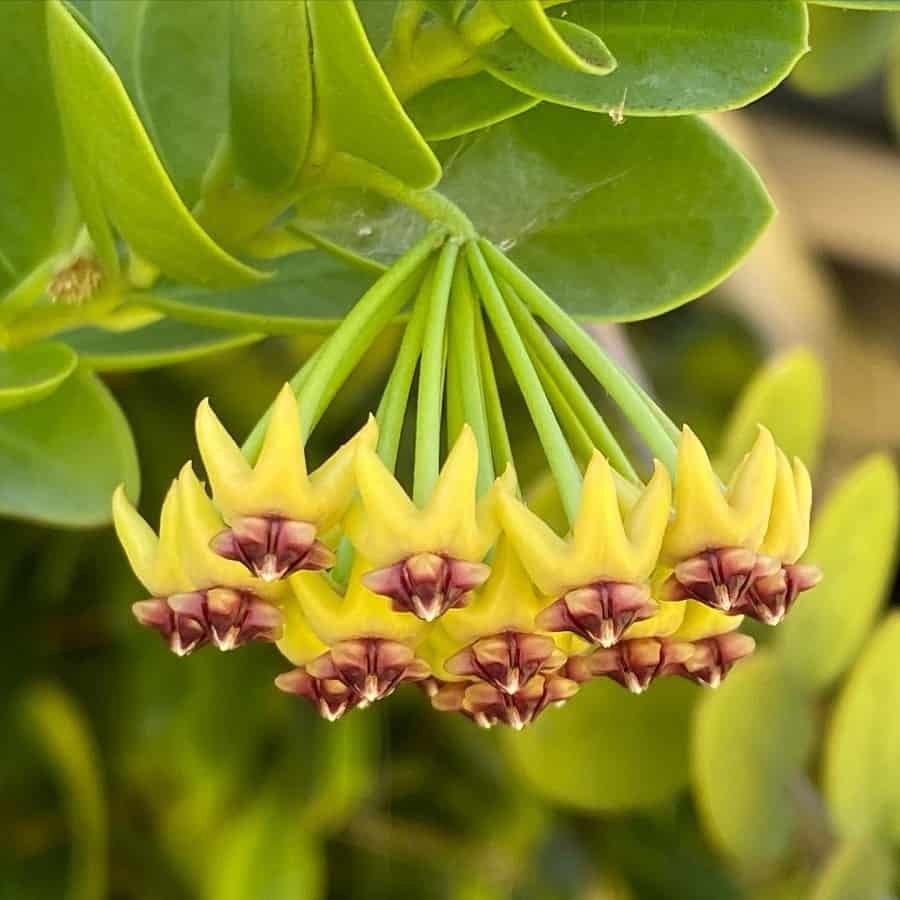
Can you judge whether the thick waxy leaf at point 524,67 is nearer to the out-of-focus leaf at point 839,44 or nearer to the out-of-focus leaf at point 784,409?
the out-of-focus leaf at point 784,409

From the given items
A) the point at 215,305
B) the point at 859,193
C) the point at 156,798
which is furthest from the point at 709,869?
the point at 859,193

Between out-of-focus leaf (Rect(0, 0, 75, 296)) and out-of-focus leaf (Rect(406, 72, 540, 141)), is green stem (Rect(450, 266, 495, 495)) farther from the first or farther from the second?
out-of-focus leaf (Rect(0, 0, 75, 296))

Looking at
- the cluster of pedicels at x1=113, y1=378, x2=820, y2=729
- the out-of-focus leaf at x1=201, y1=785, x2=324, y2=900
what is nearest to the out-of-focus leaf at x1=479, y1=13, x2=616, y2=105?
the cluster of pedicels at x1=113, y1=378, x2=820, y2=729

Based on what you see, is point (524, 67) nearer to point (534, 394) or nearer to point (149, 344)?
point (534, 394)

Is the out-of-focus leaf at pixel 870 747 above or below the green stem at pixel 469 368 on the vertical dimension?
below

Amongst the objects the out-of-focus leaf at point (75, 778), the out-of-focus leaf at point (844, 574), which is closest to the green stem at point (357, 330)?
the out-of-focus leaf at point (844, 574)

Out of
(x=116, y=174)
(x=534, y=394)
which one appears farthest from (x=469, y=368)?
(x=116, y=174)
